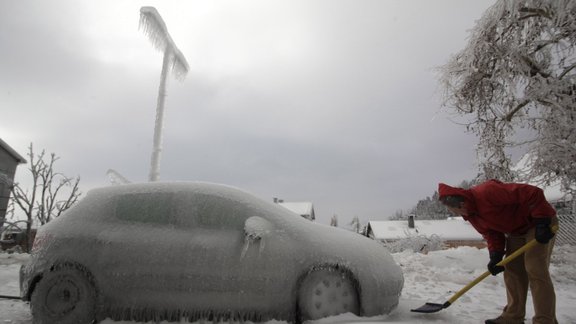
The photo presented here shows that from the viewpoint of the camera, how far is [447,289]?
4770mm

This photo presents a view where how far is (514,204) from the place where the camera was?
120 inches

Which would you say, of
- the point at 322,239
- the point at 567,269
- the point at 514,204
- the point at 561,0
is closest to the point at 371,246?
the point at 322,239

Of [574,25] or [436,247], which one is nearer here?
[574,25]

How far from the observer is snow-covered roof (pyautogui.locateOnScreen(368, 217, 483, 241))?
104ft

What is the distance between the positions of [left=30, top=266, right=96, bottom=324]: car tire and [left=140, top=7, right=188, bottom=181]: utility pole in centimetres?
668

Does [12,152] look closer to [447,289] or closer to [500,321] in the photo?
[447,289]

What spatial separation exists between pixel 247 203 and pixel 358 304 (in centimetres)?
138

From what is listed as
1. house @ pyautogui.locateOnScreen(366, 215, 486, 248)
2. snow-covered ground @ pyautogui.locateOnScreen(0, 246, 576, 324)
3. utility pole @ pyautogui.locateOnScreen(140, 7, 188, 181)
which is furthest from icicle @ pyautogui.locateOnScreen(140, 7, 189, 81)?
house @ pyautogui.locateOnScreen(366, 215, 486, 248)

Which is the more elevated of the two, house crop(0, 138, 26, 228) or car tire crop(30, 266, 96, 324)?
house crop(0, 138, 26, 228)

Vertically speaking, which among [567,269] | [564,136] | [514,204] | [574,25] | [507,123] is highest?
[574,25]

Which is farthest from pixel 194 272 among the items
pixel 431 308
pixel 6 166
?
pixel 6 166

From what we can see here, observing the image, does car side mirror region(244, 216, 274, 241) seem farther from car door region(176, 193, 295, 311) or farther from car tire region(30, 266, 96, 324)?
car tire region(30, 266, 96, 324)

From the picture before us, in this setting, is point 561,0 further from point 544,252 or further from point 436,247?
point 436,247

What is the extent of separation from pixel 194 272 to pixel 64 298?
1.15 m
